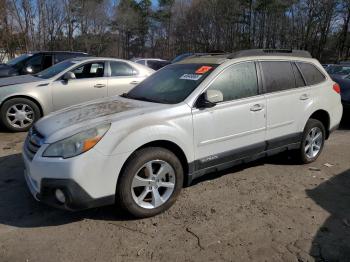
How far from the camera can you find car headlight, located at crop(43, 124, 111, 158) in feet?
11.1

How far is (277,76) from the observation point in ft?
16.4

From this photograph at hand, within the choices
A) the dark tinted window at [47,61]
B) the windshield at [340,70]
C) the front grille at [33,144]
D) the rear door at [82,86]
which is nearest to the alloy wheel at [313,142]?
the front grille at [33,144]

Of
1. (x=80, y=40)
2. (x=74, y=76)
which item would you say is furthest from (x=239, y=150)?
(x=80, y=40)

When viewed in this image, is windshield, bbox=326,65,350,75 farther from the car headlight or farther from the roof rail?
the car headlight

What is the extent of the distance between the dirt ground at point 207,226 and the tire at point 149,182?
146 mm

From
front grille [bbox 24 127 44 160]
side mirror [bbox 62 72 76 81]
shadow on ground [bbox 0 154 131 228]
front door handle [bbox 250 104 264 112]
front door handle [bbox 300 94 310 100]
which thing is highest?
side mirror [bbox 62 72 76 81]

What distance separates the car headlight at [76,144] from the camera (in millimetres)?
3379

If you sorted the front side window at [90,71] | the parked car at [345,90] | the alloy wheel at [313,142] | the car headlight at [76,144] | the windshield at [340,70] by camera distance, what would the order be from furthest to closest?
the windshield at [340,70] < the parked car at [345,90] < the front side window at [90,71] < the alloy wheel at [313,142] < the car headlight at [76,144]

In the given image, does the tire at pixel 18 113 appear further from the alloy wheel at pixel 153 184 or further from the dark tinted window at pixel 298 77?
the dark tinted window at pixel 298 77

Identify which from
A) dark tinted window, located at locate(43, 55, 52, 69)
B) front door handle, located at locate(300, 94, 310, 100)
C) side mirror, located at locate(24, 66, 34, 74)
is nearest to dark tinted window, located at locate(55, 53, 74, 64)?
dark tinted window, located at locate(43, 55, 52, 69)

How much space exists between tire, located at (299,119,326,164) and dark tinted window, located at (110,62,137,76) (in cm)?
450

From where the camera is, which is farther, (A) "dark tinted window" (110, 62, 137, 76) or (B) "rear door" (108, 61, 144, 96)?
(A) "dark tinted window" (110, 62, 137, 76)

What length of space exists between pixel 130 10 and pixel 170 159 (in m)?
52.7

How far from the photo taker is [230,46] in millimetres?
49094
